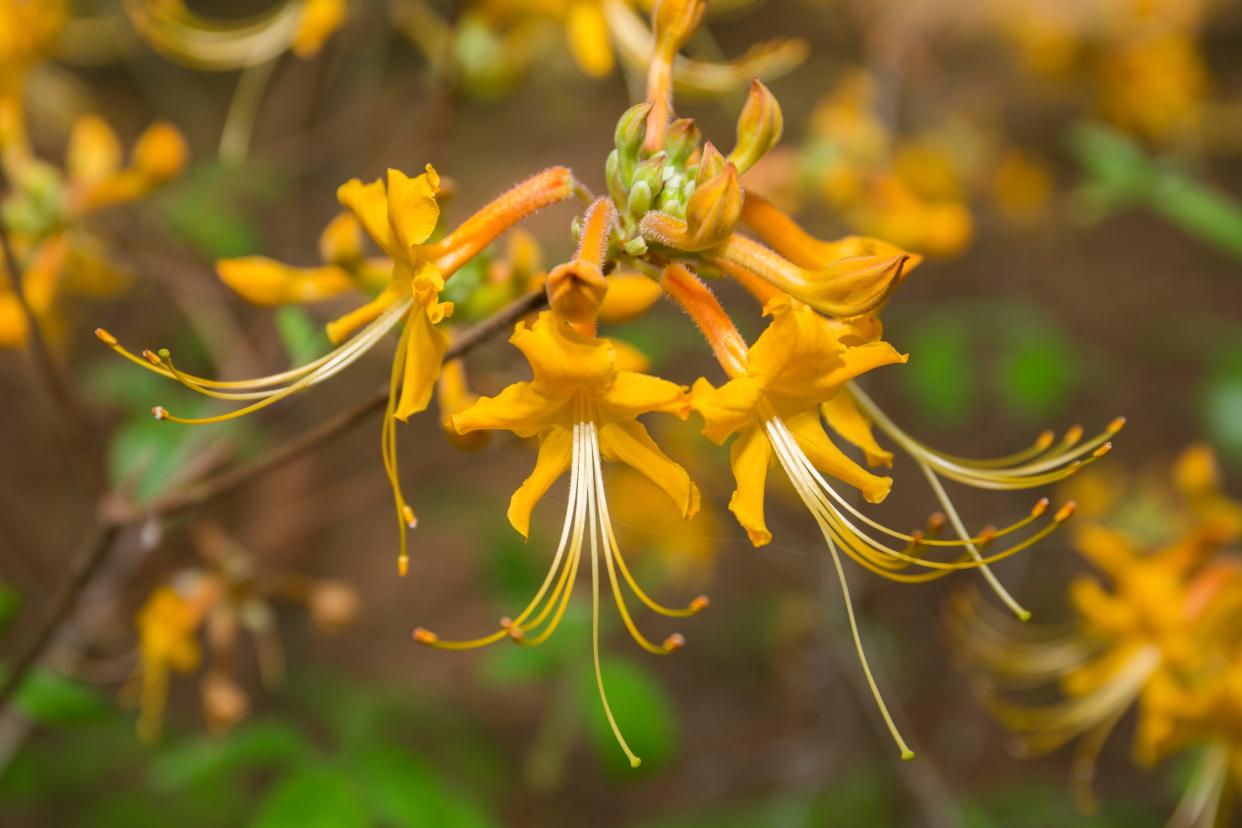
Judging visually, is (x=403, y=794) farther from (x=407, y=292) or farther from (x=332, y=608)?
(x=407, y=292)

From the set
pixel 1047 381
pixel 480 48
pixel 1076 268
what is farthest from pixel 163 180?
pixel 1076 268

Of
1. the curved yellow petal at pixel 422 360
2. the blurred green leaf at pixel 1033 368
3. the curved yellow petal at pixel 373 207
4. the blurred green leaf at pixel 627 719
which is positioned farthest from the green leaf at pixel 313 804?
the blurred green leaf at pixel 1033 368

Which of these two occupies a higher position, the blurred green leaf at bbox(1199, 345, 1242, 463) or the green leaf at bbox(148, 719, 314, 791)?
the green leaf at bbox(148, 719, 314, 791)

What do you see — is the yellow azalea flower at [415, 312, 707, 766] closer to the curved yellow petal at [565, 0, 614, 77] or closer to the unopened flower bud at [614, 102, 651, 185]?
the unopened flower bud at [614, 102, 651, 185]

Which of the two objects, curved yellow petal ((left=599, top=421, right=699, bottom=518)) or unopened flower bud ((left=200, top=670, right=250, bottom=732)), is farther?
unopened flower bud ((left=200, top=670, right=250, bottom=732))

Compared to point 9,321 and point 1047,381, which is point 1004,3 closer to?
point 1047,381

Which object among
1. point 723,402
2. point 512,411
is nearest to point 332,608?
point 512,411

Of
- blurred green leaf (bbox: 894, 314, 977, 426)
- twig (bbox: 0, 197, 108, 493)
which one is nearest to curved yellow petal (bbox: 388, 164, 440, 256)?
twig (bbox: 0, 197, 108, 493)
